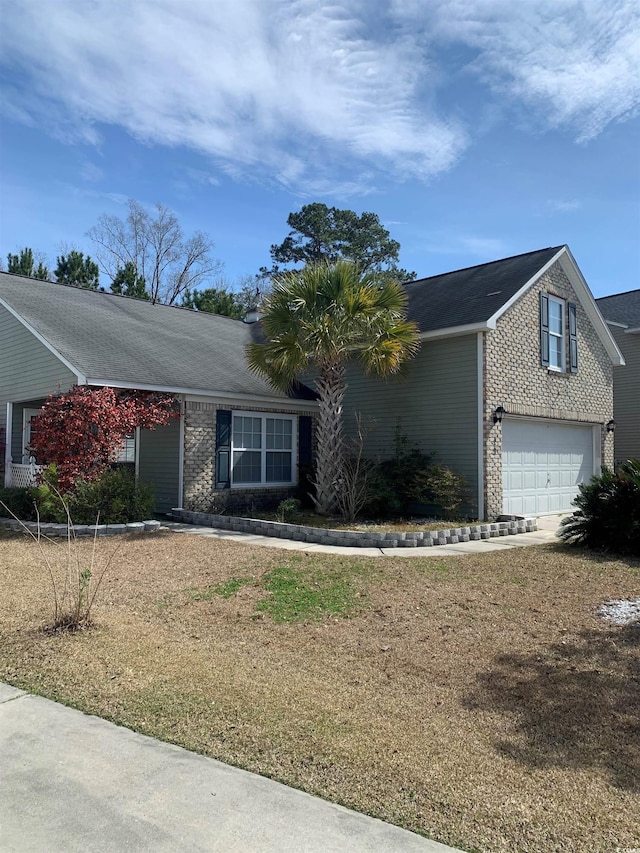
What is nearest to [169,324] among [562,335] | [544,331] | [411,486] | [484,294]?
[411,486]

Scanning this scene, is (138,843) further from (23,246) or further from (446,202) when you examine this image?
(23,246)

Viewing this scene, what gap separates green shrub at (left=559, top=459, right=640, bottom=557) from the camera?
9.73 meters

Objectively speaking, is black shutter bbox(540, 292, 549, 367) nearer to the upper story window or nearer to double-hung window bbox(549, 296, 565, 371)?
the upper story window

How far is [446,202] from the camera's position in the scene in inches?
560

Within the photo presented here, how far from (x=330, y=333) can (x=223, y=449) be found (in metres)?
3.83

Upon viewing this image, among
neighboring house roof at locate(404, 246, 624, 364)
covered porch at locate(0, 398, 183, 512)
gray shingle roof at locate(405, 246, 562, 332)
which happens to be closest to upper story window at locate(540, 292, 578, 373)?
neighboring house roof at locate(404, 246, 624, 364)

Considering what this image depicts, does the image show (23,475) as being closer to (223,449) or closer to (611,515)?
(223,449)

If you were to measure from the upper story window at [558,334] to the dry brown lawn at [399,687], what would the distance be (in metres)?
8.64

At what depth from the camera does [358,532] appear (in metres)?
11.0

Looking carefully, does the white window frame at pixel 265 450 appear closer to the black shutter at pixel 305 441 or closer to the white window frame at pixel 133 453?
the black shutter at pixel 305 441

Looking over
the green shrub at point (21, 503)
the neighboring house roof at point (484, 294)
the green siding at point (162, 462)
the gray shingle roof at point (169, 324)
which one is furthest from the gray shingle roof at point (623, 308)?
the green shrub at point (21, 503)

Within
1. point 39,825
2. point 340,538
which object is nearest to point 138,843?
point 39,825

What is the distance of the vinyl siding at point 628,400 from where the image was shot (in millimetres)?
20906

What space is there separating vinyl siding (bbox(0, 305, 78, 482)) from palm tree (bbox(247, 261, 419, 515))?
4289 millimetres
